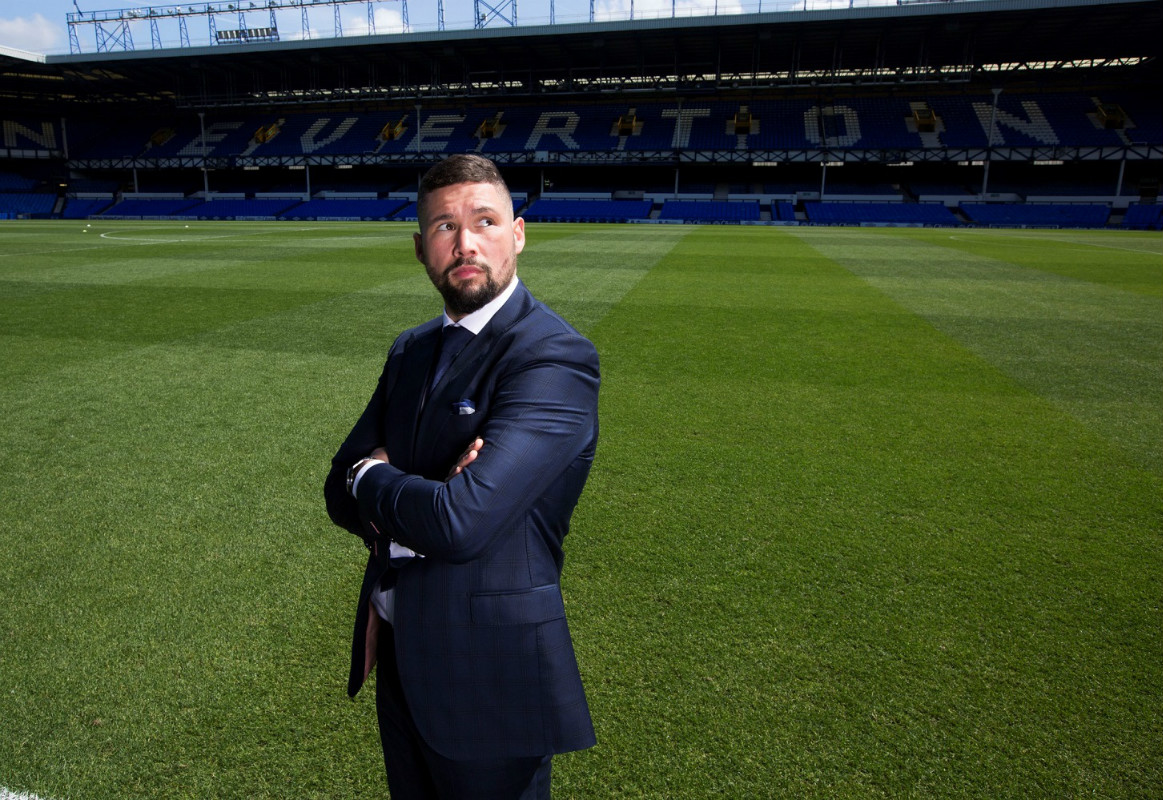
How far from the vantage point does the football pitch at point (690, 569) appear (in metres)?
2.51

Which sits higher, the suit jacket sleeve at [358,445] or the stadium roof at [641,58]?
A: the stadium roof at [641,58]

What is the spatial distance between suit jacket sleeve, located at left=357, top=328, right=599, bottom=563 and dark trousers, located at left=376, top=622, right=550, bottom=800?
0.45m

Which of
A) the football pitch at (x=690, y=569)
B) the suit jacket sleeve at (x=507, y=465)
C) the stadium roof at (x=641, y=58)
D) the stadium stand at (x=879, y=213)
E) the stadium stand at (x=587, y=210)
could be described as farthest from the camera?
the stadium stand at (x=587, y=210)

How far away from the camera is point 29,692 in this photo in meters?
2.77

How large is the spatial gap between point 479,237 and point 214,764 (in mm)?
2038

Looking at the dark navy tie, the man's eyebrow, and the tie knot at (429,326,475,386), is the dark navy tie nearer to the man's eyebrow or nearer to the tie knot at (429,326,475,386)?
the tie knot at (429,326,475,386)

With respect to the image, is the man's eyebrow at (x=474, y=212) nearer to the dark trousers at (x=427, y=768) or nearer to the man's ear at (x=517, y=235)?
the man's ear at (x=517, y=235)

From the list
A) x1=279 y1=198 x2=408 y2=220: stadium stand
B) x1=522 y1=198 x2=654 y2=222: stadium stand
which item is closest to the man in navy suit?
x1=522 y1=198 x2=654 y2=222: stadium stand

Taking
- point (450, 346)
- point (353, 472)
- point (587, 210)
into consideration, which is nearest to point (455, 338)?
point (450, 346)

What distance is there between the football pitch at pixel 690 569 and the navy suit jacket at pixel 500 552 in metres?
0.97

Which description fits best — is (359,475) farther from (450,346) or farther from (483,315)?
(483,315)

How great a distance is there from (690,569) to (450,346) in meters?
2.42

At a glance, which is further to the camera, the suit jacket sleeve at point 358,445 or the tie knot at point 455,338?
the suit jacket sleeve at point 358,445

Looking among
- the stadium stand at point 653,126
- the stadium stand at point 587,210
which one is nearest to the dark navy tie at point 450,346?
the stadium stand at point 587,210
